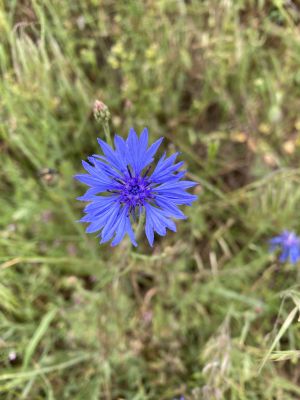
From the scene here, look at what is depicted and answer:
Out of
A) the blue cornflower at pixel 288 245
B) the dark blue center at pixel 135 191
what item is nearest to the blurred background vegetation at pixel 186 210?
the blue cornflower at pixel 288 245

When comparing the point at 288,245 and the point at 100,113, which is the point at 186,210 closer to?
the point at 288,245

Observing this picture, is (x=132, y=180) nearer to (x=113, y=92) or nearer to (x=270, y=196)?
(x=270, y=196)

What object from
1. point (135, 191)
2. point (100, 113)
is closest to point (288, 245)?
point (135, 191)

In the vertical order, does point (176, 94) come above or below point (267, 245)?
above

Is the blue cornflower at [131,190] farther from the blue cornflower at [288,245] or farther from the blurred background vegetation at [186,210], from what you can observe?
the blue cornflower at [288,245]

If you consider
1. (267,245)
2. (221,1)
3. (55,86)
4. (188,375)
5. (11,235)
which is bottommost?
(188,375)

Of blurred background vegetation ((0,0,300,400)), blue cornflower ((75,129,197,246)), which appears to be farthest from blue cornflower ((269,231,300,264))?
blue cornflower ((75,129,197,246))

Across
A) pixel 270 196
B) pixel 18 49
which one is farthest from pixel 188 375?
pixel 18 49
